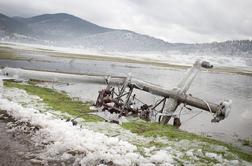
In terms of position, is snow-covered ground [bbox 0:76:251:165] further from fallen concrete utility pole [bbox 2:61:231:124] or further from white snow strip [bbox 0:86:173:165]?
fallen concrete utility pole [bbox 2:61:231:124]

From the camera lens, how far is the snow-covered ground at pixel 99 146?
10008 mm

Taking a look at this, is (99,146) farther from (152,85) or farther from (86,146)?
(152,85)

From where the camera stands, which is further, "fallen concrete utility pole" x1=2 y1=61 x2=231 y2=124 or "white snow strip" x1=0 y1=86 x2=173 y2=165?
"fallen concrete utility pole" x1=2 y1=61 x2=231 y2=124

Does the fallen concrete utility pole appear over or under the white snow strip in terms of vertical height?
over

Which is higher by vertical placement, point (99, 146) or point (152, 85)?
point (152, 85)

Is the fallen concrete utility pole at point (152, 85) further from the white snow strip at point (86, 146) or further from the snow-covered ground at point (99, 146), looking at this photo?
→ the white snow strip at point (86, 146)

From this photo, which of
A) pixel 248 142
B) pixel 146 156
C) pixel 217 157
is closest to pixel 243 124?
pixel 248 142

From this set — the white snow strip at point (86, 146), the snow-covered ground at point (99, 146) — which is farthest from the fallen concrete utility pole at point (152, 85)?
the white snow strip at point (86, 146)

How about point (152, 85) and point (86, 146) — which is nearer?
point (86, 146)

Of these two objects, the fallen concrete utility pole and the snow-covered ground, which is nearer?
the snow-covered ground

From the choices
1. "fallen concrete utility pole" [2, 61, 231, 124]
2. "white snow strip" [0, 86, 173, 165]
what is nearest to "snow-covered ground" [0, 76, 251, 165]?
"white snow strip" [0, 86, 173, 165]

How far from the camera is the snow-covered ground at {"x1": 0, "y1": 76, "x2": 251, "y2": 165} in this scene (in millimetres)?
10008

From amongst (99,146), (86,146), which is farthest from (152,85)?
(86,146)

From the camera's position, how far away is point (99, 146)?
35.7ft
